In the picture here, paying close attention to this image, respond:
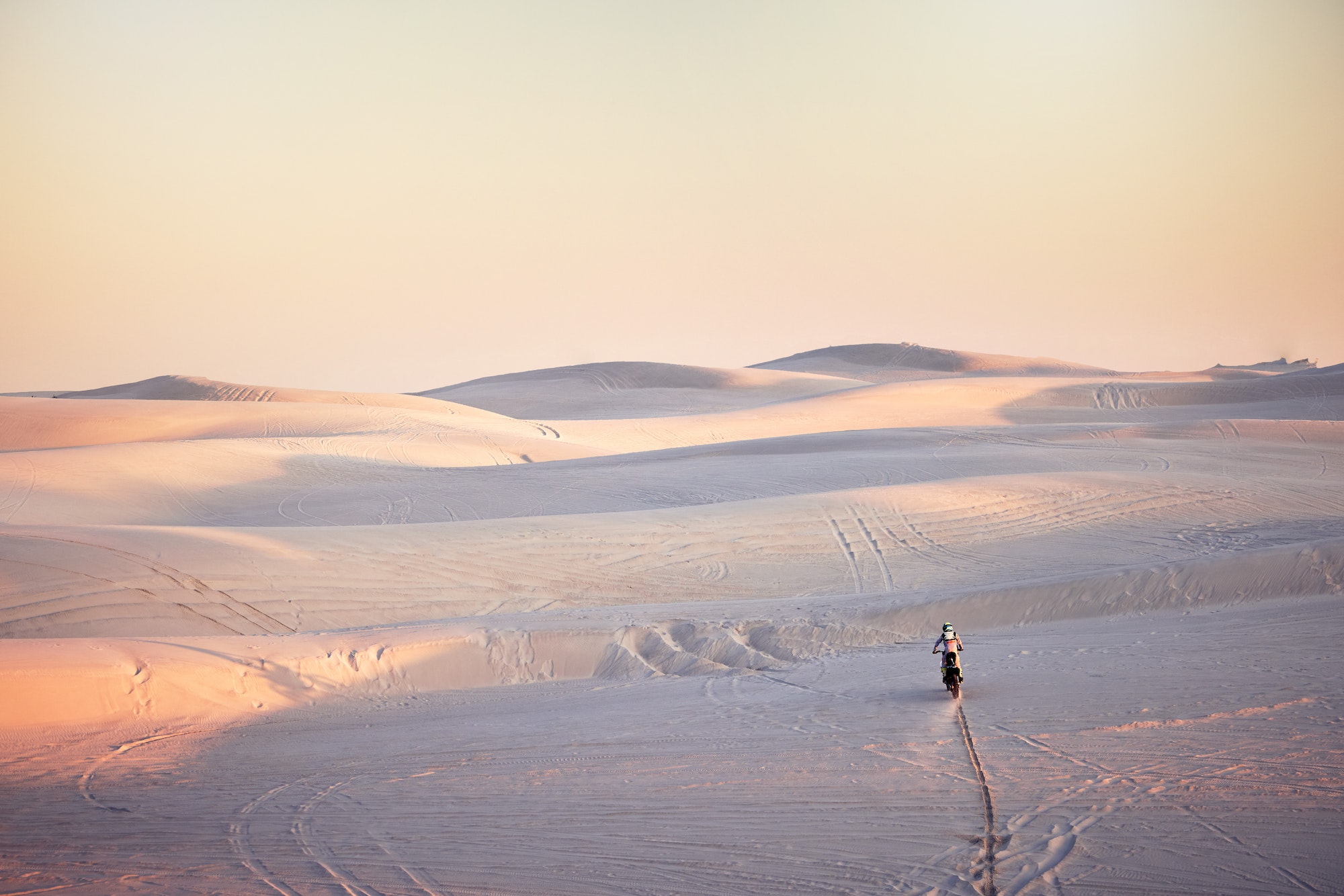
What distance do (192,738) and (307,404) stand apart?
29.3 metres

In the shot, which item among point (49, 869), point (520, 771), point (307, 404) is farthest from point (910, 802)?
point (307, 404)

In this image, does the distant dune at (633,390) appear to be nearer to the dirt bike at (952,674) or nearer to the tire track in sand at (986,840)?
the dirt bike at (952,674)

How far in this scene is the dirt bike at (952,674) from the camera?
7164mm

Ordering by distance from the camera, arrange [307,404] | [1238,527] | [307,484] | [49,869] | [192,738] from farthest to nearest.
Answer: [307,404] → [307,484] → [1238,527] → [192,738] → [49,869]

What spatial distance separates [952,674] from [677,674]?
9.30 ft

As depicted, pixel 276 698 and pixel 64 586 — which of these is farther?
pixel 64 586

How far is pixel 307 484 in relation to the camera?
66.8 feet

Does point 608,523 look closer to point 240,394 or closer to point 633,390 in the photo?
point 240,394

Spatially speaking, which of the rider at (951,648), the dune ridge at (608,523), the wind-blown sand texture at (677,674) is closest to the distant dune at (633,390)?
the dune ridge at (608,523)

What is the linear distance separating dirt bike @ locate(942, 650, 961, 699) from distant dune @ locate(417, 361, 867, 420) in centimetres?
4032

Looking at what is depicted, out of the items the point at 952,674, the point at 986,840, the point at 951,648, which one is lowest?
the point at 986,840

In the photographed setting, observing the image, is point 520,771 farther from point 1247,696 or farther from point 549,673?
point 1247,696

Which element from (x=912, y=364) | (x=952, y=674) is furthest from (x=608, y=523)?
(x=912, y=364)

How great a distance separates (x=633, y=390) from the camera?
56375mm
